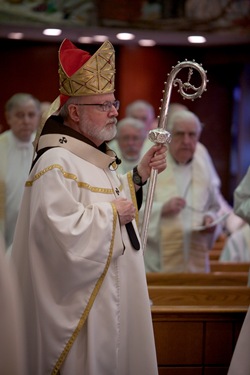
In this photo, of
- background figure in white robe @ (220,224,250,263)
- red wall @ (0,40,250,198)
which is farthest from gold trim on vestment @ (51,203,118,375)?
red wall @ (0,40,250,198)

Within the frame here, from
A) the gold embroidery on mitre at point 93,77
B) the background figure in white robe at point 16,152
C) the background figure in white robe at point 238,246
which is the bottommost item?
the background figure in white robe at point 238,246

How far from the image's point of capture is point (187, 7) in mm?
14867

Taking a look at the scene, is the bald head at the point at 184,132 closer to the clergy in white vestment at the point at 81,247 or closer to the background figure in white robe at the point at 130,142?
the background figure in white robe at the point at 130,142

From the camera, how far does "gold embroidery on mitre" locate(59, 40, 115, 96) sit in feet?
19.2

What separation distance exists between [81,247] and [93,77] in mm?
950

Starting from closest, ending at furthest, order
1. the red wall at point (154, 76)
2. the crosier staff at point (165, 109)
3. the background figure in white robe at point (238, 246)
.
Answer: the crosier staff at point (165, 109), the background figure in white robe at point (238, 246), the red wall at point (154, 76)

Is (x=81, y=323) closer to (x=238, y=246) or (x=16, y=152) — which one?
(x=16, y=152)

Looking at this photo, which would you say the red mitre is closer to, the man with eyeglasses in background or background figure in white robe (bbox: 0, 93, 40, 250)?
the man with eyeglasses in background

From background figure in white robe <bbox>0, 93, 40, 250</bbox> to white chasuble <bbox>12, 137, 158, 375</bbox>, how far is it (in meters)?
3.79

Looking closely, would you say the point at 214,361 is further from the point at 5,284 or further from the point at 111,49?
the point at 5,284

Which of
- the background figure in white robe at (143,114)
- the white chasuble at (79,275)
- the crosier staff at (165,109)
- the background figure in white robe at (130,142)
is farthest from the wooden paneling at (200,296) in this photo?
the background figure in white robe at (143,114)

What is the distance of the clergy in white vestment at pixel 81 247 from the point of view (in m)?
5.63

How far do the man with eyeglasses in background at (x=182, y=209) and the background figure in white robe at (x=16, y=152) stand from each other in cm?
126

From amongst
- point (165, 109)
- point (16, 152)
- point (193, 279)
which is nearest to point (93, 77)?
point (165, 109)
